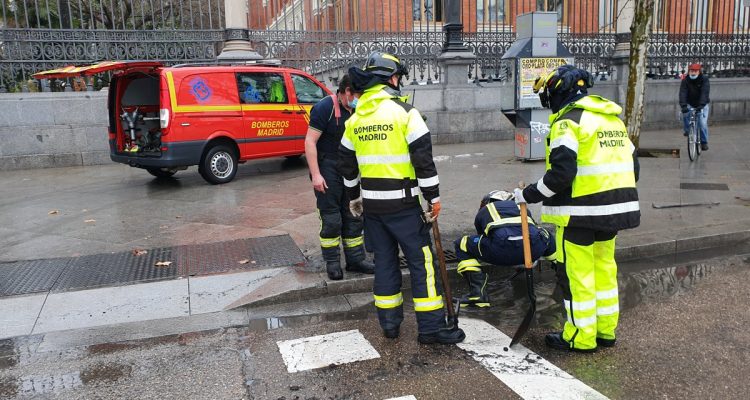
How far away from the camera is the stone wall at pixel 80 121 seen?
1157cm

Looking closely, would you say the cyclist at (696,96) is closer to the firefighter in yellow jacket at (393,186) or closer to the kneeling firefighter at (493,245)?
the kneeling firefighter at (493,245)

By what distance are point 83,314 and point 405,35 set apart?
1084cm

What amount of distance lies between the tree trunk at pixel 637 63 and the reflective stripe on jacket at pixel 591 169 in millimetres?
6632

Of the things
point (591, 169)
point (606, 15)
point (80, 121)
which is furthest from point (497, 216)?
point (606, 15)

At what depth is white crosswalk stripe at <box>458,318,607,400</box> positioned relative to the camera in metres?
3.48

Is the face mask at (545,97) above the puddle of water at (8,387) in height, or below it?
above

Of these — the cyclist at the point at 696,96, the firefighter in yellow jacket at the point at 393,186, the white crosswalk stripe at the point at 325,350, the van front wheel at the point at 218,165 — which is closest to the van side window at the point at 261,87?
the van front wheel at the point at 218,165

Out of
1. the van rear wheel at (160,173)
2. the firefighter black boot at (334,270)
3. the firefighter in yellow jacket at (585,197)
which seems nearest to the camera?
the firefighter in yellow jacket at (585,197)

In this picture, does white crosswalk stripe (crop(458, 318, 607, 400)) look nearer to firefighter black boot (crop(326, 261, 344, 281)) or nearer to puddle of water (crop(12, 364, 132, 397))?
firefighter black boot (crop(326, 261, 344, 281))

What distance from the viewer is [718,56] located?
16.5 meters

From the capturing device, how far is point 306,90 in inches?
434

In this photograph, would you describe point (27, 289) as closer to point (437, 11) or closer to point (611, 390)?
point (611, 390)

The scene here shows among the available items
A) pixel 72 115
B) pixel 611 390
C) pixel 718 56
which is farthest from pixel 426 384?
pixel 718 56

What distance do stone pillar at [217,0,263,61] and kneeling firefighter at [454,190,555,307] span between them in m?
8.81
